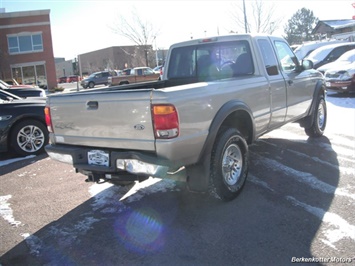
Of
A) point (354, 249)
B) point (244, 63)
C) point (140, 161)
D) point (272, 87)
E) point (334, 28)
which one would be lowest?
point (354, 249)

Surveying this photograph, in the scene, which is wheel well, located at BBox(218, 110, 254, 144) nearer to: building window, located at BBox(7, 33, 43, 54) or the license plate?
the license plate

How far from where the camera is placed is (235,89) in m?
4.14

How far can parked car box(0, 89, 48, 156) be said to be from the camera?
258 inches

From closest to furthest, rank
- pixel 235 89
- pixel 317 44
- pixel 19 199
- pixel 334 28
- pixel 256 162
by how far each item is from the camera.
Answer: pixel 235 89 → pixel 19 199 → pixel 256 162 → pixel 317 44 → pixel 334 28

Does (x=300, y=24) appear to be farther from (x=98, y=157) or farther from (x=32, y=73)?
(x=98, y=157)

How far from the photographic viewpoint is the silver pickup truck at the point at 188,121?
3.26m

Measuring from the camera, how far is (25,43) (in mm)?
36594

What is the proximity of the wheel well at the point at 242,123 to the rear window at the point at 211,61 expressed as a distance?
80 centimetres

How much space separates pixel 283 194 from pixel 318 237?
1045 mm

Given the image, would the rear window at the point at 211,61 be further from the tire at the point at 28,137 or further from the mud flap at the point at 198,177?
the tire at the point at 28,137

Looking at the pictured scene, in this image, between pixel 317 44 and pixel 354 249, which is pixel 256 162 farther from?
pixel 317 44

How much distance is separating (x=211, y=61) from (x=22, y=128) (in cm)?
391

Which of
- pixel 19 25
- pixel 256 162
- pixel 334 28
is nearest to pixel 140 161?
pixel 256 162

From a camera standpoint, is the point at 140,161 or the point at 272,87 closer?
the point at 140,161
